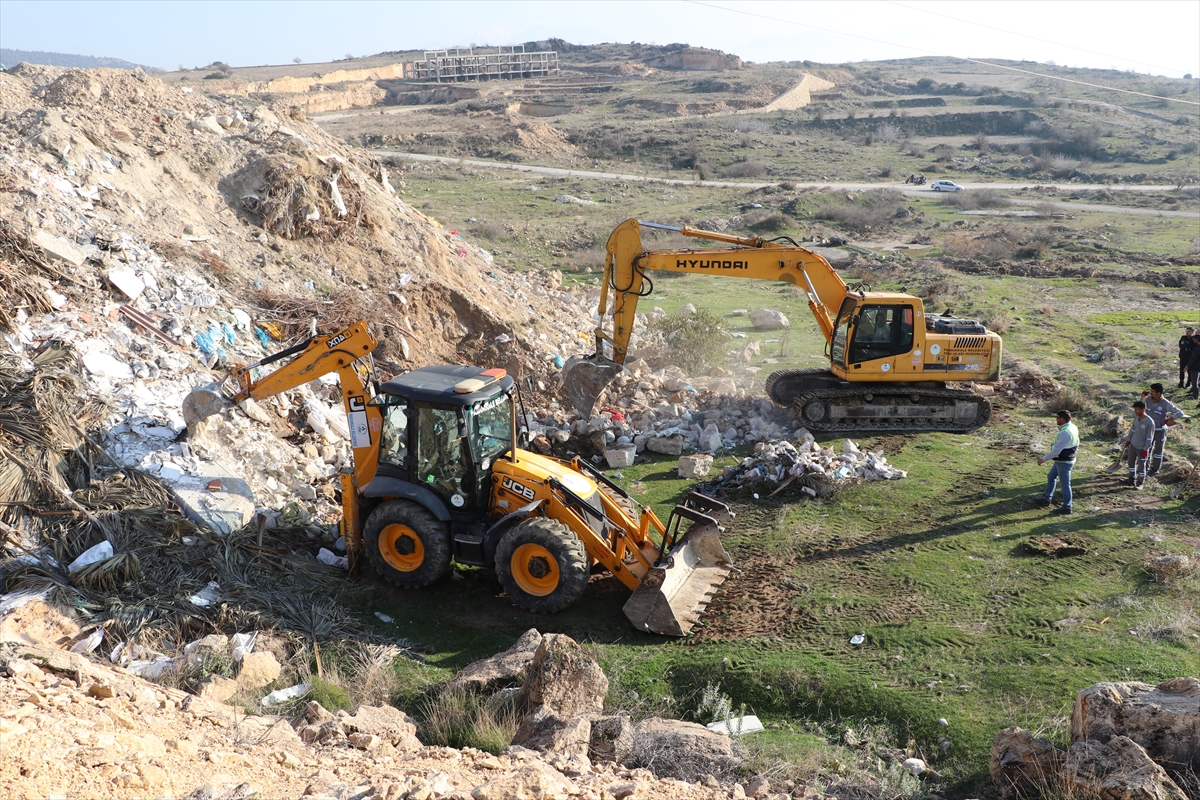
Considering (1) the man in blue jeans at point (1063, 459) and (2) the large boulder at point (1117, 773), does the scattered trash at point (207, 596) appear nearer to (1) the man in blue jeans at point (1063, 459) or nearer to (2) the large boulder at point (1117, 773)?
(2) the large boulder at point (1117, 773)

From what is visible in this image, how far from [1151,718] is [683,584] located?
157 inches

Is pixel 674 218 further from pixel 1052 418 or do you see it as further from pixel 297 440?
pixel 297 440

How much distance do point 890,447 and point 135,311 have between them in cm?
1074

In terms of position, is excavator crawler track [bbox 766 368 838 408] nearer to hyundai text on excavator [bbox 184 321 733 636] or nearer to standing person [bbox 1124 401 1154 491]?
standing person [bbox 1124 401 1154 491]

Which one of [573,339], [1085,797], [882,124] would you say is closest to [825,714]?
[1085,797]

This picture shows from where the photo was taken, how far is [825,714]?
6.92 meters

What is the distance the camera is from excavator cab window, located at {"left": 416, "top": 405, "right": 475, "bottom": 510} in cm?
802

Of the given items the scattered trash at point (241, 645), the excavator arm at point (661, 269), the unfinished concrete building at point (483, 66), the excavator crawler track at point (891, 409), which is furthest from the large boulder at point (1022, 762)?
the unfinished concrete building at point (483, 66)

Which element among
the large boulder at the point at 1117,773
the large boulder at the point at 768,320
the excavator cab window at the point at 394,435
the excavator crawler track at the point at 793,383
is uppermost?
the excavator cab window at the point at 394,435

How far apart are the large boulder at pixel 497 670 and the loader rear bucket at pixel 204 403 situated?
4213 mm

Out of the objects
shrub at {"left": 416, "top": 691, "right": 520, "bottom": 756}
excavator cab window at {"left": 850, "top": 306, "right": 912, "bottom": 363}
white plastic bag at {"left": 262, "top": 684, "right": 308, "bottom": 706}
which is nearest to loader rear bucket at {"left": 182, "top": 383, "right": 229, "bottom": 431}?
white plastic bag at {"left": 262, "top": 684, "right": 308, "bottom": 706}

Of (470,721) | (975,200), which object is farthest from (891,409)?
(975,200)

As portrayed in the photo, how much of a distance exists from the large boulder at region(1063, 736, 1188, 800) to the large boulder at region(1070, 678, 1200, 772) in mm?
147

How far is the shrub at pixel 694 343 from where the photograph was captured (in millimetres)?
16094
